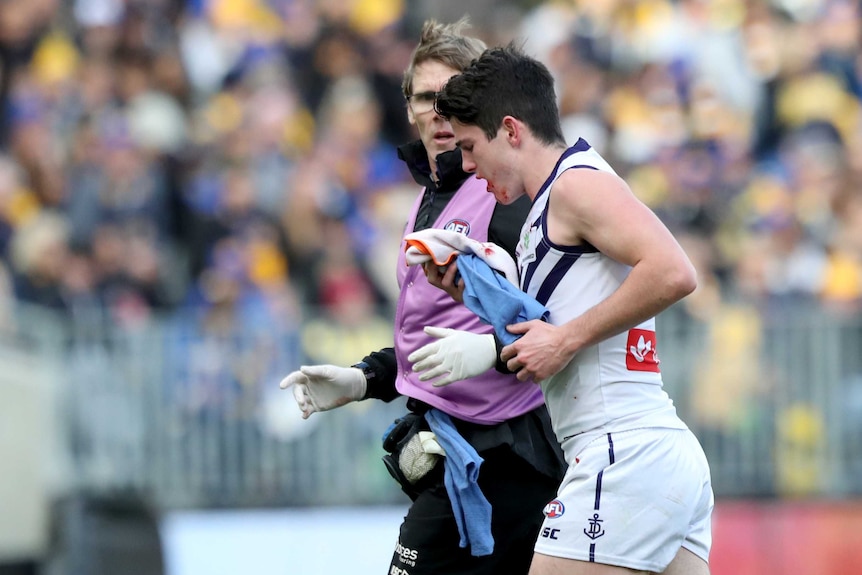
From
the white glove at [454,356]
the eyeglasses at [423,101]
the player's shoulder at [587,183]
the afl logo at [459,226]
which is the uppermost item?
the eyeglasses at [423,101]

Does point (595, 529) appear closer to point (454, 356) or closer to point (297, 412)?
point (454, 356)

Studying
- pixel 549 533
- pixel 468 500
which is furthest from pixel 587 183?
pixel 468 500

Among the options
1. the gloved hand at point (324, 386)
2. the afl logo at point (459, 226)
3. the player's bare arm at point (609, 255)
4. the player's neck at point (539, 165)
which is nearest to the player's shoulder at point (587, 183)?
the player's bare arm at point (609, 255)

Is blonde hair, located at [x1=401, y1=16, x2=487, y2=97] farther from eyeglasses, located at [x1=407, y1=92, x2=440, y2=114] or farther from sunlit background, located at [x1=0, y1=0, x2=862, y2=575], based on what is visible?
sunlit background, located at [x1=0, y1=0, x2=862, y2=575]

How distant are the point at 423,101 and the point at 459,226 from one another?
1.56 ft

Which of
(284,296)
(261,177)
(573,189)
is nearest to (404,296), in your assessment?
(573,189)

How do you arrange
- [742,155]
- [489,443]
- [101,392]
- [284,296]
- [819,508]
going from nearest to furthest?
[489,443] < [819,508] < [101,392] < [284,296] < [742,155]

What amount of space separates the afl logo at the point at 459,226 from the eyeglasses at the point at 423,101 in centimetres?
42

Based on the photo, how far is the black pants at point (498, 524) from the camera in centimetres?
499

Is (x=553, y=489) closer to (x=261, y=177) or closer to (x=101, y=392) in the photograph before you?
(x=101, y=392)

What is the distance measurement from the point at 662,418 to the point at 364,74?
365 inches

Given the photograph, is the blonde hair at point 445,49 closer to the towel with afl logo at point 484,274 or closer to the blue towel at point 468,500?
the towel with afl logo at point 484,274

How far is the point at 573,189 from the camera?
14.2 feet

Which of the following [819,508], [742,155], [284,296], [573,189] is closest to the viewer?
[573,189]
